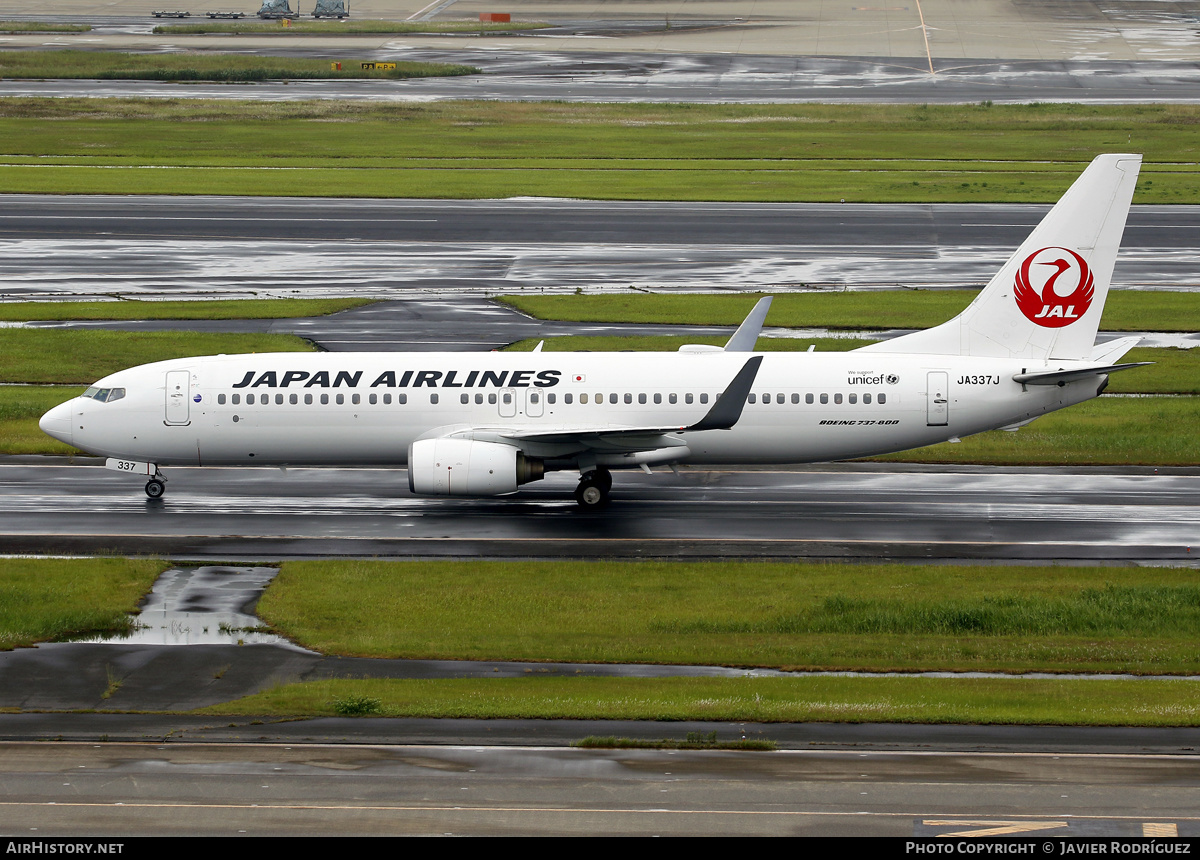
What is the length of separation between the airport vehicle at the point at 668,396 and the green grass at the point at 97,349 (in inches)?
573

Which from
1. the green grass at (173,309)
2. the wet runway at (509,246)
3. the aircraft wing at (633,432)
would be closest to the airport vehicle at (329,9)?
the wet runway at (509,246)

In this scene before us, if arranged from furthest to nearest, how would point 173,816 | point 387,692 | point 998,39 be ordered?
point 998,39 < point 387,692 < point 173,816

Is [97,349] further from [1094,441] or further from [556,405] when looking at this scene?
[1094,441]

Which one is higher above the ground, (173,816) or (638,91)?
(638,91)

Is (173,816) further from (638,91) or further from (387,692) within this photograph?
(638,91)

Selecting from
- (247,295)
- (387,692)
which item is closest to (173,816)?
(387,692)

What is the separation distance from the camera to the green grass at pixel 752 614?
2992cm

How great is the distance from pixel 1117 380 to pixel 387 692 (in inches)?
1498

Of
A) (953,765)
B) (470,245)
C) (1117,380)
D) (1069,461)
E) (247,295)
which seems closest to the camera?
(953,765)

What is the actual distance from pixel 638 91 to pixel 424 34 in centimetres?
5146

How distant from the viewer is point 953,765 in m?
23.7

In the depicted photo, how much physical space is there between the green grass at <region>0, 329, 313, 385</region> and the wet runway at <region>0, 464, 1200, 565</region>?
10.9 meters

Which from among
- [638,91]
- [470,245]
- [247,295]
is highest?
[638,91]

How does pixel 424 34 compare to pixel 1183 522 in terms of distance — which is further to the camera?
pixel 424 34
